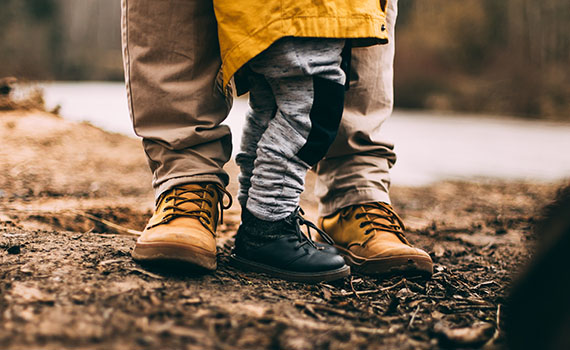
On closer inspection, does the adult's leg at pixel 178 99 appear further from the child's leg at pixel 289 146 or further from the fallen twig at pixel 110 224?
the fallen twig at pixel 110 224

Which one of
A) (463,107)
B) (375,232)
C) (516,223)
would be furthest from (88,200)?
(463,107)

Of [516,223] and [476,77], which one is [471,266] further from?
[476,77]

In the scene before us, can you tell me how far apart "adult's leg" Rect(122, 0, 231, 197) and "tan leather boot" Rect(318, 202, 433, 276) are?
46 cm

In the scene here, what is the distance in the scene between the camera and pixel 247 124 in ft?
4.99

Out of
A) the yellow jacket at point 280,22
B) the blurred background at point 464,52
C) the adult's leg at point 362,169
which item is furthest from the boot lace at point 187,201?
the blurred background at point 464,52

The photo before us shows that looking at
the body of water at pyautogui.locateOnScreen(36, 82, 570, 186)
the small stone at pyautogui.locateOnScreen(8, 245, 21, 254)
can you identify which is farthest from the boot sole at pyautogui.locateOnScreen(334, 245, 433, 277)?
the body of water at pyautogui.locateOnScreen(36, 82, 570, 186)

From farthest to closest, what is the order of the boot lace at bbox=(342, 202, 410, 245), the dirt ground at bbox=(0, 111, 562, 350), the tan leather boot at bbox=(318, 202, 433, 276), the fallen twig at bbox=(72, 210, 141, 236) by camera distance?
the fallen twig at bbox=(72, 210, 141, 236) → the boot lace at bbox=(342, 202, 410, 245) → the tan leather boot at bbox=(318, 202, 433, 276) → the dirt ground at bbox=(0, 111, 562, 350)

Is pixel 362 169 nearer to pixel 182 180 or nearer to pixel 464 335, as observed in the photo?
pixel 182 180

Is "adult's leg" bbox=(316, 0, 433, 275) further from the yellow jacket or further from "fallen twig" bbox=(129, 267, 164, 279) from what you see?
"fallen twig" bbox=(129, 267, 164, 279)

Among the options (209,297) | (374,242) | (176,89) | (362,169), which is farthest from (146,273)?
(362,169)

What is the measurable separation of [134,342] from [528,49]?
1874cm

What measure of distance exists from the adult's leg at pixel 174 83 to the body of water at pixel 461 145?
9.29ft

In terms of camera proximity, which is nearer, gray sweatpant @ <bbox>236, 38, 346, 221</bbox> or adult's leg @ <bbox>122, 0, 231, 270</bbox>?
gray sweatpant @ <bbox>236, 38, 346, 221</bbox>

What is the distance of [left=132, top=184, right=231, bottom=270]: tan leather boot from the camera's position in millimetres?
1218
